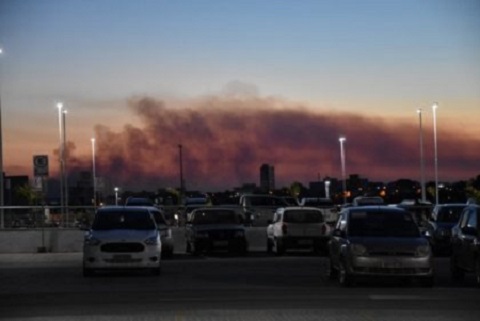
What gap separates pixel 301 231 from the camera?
3544 centimetres

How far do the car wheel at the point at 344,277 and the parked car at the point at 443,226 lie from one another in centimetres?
1211

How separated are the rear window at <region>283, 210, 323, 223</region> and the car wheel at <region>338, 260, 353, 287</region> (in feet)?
45.4

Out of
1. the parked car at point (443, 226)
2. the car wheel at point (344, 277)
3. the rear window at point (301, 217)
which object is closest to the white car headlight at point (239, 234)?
the rear window at point (301, 217)

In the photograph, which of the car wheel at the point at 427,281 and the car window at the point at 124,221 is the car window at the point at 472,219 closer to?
the car wheel at the point at 427,281

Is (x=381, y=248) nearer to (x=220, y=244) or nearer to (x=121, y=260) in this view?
(x=121, y=260)

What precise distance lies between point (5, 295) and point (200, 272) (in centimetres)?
701

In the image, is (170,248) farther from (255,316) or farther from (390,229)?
(255,316)

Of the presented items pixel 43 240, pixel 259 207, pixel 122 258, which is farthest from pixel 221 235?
pixel 259 207

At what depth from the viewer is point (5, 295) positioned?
20828 mm

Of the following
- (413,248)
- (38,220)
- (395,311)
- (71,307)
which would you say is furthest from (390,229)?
(38,220)

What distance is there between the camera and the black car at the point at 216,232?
117 feet

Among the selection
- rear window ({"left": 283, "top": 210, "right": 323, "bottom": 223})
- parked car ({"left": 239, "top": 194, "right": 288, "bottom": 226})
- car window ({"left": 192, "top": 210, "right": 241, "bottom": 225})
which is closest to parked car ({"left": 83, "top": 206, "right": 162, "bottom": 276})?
rear window ({"left": 283, "top": 210, "right": 323, "bottom": 223})

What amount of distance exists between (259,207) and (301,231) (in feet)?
38.2

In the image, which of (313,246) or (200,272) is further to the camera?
(313,246)
